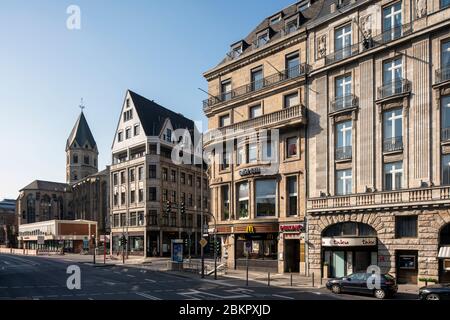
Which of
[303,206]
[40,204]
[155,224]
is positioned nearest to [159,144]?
[155,224]

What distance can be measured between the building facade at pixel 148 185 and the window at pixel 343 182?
4061 cm

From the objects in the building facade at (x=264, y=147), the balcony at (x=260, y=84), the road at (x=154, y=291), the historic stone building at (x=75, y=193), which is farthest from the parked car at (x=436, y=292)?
the historic stone building at (x=75, y=193)

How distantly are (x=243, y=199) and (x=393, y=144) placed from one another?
16934 mm

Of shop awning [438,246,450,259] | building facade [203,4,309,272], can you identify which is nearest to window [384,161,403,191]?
shop awning [438,246,450,259]

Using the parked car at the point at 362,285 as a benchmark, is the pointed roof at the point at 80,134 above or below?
above

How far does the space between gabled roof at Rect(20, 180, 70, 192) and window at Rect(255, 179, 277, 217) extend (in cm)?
10753

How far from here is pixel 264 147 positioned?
139ft

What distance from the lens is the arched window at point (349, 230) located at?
A: 33438mm

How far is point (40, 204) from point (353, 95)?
12180 centimetres

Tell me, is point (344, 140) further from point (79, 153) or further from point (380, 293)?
point (79, 153)

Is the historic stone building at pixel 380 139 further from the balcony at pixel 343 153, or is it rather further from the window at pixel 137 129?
the window at pixel 137 129

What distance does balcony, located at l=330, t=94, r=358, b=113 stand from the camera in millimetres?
35031

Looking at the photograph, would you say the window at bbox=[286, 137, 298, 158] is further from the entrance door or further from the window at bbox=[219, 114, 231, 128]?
the entrance door
